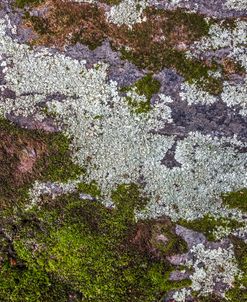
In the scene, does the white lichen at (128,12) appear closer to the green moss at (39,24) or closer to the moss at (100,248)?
Result: the green moss at (39,24)

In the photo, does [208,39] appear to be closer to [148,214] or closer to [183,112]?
[183,112]

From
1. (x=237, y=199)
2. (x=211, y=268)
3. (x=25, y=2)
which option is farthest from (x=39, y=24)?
(x=211, y=268)

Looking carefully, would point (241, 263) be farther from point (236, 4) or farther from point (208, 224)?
point (236, 4)

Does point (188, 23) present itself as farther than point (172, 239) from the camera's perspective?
No

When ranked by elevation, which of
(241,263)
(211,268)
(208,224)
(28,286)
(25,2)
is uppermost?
(25,2)

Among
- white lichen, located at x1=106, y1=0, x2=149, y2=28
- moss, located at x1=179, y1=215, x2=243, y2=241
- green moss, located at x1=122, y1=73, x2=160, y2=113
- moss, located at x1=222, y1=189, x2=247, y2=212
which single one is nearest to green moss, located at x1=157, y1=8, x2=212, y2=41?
white lichen, located at x1=106, y1=0, x2=149, y2=28

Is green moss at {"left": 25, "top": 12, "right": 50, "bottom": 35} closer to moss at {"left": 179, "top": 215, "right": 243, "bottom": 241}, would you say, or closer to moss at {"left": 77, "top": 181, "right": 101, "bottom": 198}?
moss at {"left": 77, "top": 181, "right": 101, "bottom": 198}

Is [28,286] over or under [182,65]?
under
